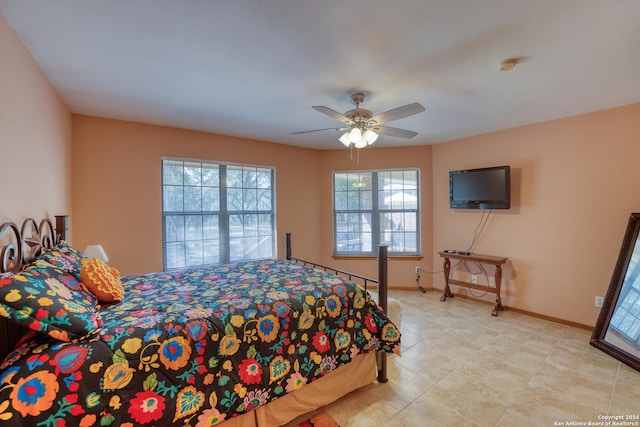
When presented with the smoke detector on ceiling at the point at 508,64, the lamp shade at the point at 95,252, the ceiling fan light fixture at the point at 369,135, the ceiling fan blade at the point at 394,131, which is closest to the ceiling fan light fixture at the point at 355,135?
the ceiling fan light fixture at the point at 369,135

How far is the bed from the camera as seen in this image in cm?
113

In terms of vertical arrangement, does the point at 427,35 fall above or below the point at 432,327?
above

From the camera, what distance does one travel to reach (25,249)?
1.85 metres

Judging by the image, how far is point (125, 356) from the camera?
1.26 meters

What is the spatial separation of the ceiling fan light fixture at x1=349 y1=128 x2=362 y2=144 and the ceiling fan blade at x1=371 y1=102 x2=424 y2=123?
159 millimetres

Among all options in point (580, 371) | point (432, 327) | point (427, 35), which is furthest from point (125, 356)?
point (580, 371)

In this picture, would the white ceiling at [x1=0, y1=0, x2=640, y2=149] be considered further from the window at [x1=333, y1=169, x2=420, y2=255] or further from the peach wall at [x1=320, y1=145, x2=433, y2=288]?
the window at [x1=333, y1=169, x2=420, y2=255]

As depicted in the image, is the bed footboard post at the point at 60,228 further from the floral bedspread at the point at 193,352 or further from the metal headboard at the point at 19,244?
the floral bedspread at the point at 193,352

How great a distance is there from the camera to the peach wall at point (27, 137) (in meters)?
1.60

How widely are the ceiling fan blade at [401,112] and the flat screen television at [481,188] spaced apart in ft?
7.24

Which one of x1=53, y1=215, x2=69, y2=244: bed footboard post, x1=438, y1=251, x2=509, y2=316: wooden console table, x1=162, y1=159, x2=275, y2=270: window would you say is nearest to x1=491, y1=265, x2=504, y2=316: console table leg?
x1=438, y1=251, x2=509, y2=316: wooden console table

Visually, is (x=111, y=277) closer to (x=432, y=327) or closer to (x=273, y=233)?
(x=273, y=233)

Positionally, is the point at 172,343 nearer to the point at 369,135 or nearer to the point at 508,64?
the point at 369,135

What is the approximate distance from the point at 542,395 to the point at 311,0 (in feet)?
10.0
